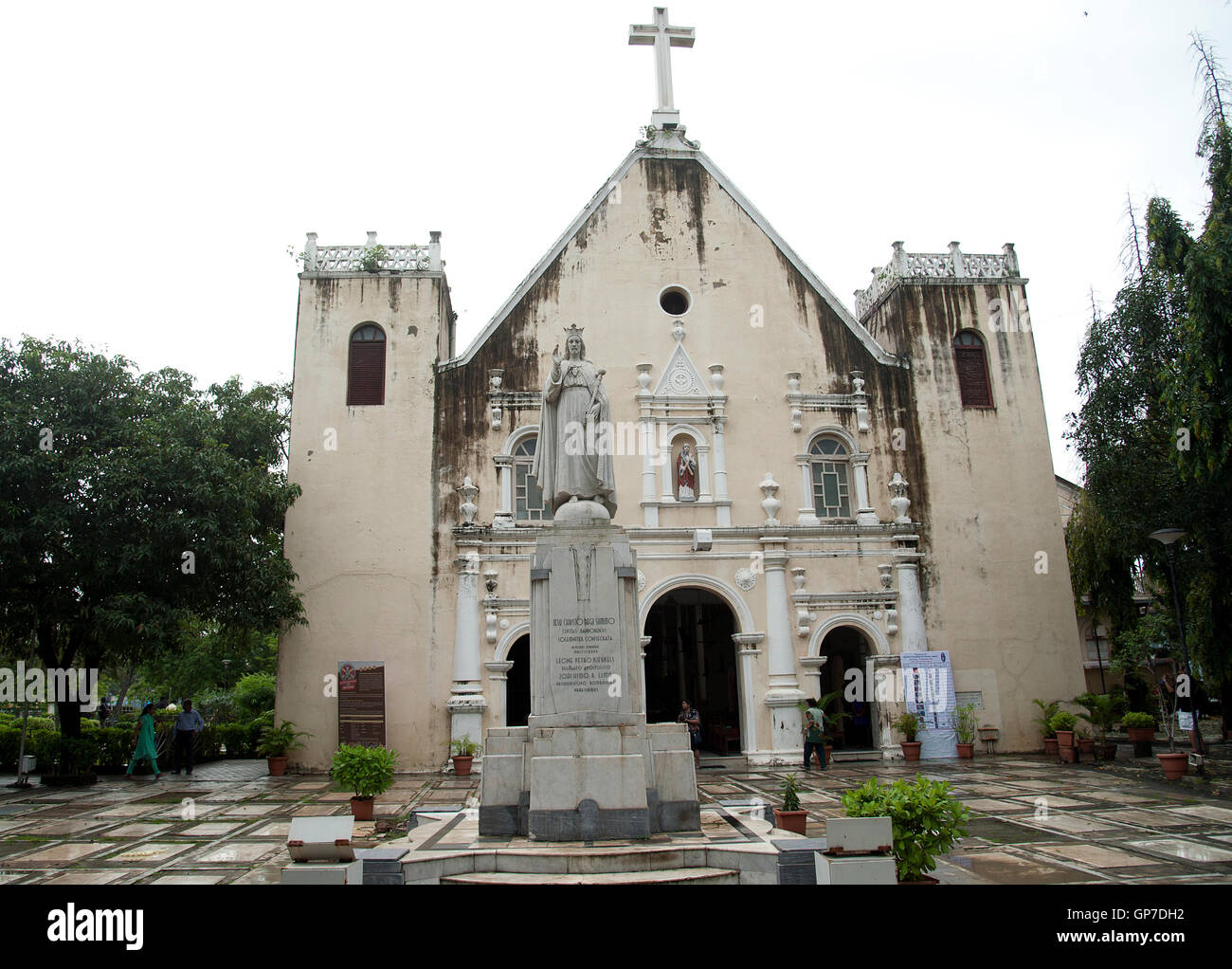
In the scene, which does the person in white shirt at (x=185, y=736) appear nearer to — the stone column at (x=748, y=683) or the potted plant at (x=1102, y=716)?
the stone column at (x=748, y=683)

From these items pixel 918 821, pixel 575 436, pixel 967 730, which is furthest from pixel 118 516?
pixel 967 730

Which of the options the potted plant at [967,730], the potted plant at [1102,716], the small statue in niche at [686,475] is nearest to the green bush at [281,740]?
the small statue in niche at [686,475]

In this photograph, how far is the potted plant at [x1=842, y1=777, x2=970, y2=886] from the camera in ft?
20.6

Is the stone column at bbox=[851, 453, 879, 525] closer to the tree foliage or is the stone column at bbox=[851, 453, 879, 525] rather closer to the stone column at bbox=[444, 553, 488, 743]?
the tree foliage

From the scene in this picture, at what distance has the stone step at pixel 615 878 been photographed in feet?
22.1

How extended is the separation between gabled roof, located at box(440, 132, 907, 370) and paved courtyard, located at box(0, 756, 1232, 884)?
10.0 meters

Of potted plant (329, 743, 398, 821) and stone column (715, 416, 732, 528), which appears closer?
potted plant (329, 743, 398, 821)

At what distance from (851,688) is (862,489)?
4496 millimetres

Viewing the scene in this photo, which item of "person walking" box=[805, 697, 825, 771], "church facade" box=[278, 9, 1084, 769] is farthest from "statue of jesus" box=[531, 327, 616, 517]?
"person walking" box=[805, 697, 825, 771]

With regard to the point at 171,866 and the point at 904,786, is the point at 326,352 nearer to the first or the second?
the point at 171,866

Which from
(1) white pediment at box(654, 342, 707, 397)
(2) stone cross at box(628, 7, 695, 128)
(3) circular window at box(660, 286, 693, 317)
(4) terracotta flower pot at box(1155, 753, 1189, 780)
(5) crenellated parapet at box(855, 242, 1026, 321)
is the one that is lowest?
(4) terracotta flower pot at box(1155, 753, 1189, 780)

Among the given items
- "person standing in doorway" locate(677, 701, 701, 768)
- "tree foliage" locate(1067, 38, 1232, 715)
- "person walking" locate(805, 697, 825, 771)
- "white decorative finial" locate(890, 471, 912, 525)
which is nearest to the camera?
"tree foliage" locate(1067, 38, 1232, 715)

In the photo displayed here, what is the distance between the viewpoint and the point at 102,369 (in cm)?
1653

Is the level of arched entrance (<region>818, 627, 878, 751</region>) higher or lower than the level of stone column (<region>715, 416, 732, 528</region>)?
lower
